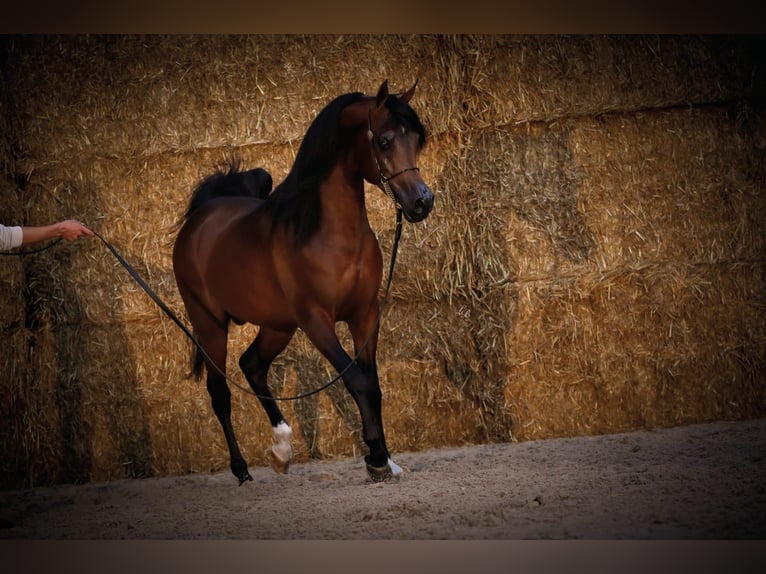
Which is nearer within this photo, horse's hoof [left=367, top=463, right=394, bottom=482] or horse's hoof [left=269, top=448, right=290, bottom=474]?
horse's hoof [left=367, top=463, right=394, bottom=482]

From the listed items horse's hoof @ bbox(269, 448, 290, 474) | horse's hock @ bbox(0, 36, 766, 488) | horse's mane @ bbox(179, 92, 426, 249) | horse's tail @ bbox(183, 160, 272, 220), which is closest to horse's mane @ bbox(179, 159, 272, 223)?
horse's tail @ bbox(183, 160, 272, 220)

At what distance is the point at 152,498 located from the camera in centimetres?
458

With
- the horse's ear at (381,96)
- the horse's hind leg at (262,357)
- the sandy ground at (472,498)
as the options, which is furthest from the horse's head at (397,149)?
the sandy ground at (472,498)

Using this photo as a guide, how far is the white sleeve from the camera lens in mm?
4129

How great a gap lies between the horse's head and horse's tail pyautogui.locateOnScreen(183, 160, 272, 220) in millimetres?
1187

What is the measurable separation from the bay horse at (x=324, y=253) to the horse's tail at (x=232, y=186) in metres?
0.29

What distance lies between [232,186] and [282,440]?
1375 millimetres

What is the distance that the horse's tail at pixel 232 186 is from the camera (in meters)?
5.03

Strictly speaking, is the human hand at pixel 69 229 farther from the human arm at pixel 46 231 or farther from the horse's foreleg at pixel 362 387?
the horse's foreleg at pixel 362 387

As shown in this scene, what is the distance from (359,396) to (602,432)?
161 centimetres

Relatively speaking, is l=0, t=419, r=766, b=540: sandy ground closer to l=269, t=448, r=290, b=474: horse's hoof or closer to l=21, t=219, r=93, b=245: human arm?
l=269, t=448, r=290, b=474: horse's hoof
